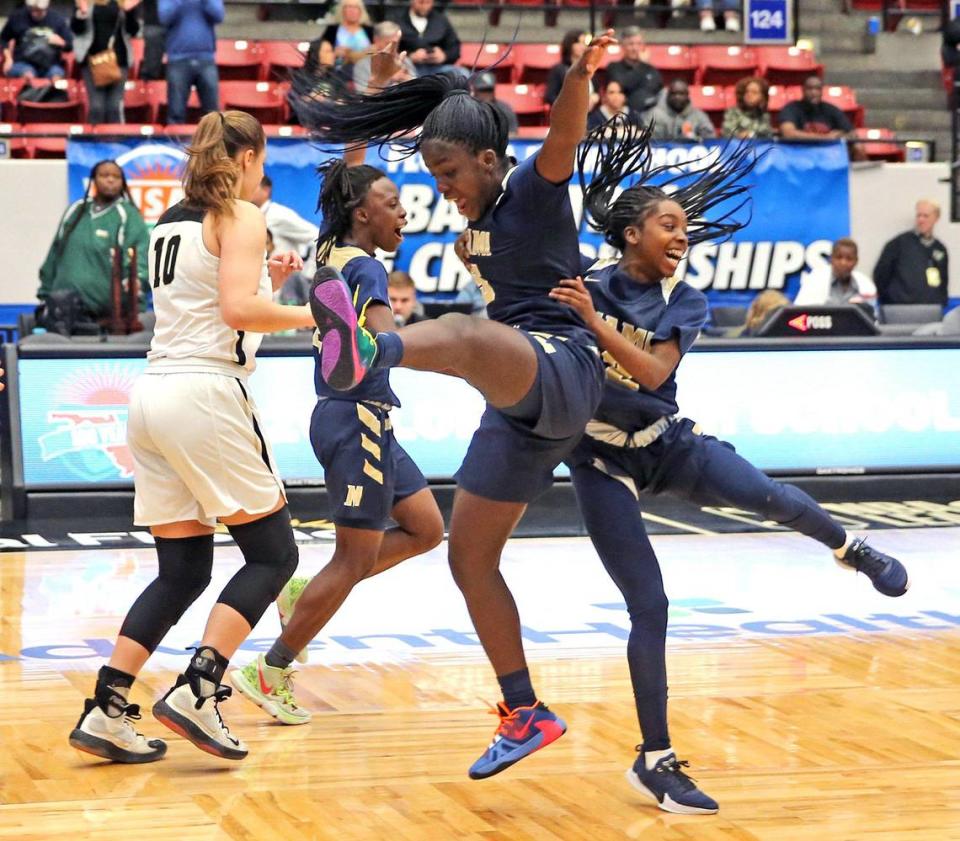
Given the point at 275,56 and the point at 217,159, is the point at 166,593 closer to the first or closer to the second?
the point at 217,159

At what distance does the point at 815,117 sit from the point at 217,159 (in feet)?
38.3

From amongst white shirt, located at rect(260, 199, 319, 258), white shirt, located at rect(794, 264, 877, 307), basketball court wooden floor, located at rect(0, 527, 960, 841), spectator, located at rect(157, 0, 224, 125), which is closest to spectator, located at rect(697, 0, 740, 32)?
white shirt, located at rect(794, 264, 877, 307)

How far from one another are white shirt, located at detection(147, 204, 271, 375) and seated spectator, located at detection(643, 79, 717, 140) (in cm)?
1020

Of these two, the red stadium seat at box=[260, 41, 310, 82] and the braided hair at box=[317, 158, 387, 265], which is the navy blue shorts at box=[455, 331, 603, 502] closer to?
the braided hair at box=[317, 158, 387, 265]

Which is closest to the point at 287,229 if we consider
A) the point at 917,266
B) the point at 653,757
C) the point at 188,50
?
the point at 188,50

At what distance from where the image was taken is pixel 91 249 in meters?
11.0

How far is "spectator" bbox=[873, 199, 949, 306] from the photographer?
14.3 m

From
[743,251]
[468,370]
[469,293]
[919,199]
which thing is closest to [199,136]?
[468,370]

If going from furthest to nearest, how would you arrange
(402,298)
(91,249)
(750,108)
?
1. (750,108)
2. (91,249)
3. (402,298)

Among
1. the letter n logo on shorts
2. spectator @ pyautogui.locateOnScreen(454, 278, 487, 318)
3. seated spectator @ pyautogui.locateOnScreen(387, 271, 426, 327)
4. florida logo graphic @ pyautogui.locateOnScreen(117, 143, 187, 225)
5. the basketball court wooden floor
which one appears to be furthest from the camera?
florida logo graphic @ pyautogui.locateOnScreen(117, 143, 187, 225)

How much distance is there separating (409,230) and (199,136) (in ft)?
29.8

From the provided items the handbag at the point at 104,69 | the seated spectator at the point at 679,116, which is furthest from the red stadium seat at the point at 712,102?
the handbag at the point at 104,69

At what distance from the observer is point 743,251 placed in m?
14.4

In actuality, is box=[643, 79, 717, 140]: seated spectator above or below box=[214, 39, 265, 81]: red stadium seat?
below
